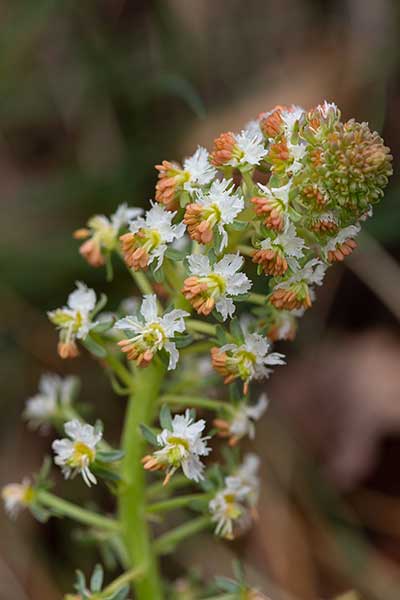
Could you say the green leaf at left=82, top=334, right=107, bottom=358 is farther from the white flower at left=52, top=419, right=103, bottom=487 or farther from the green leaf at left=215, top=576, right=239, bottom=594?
the green leaf at left=215, top=576, right=239, bottom=594

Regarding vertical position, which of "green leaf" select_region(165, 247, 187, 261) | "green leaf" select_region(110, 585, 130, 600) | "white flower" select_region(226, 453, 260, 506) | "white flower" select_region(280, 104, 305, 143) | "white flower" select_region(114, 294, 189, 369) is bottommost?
"green leaf" select_region(110, 585, 130, 600)

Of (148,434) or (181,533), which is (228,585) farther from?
(148,434)

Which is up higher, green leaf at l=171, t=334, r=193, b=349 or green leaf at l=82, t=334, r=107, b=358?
green leaf at l=82, t=334, r=107, b=358

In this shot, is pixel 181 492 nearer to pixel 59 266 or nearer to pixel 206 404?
pixel 59 266

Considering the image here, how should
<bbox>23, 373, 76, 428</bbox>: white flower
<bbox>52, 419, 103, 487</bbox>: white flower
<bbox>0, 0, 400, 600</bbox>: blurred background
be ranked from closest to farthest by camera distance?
1. <bbox>52, 419, 103, 487</bbox>: white flower
2. <bbox>23, 373, 76, 428</bbox>: white flower
3. <bbox>0, 0, 400, 600</bbox>: blurred background

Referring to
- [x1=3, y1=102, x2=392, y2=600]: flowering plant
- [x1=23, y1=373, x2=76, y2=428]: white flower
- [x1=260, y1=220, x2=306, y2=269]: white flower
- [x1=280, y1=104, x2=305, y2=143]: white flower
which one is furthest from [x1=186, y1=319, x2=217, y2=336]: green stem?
[x1=23, y1=373, x2=76, y2=428]: white flower

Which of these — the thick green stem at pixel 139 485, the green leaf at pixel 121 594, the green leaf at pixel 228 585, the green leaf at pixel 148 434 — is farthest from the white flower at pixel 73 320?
the green leaf at pixel 228 585

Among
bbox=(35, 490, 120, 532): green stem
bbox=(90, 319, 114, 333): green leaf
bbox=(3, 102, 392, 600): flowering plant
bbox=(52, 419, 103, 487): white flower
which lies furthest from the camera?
bbox=(35, 490, 120, 532): green stem
